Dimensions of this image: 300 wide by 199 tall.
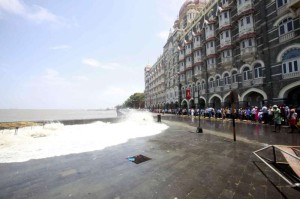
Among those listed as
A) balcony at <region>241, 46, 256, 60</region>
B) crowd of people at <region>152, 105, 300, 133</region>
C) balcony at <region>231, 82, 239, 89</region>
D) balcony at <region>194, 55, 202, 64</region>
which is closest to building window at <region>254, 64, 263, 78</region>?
balcony at <region>241, 46, 256, 60</region>

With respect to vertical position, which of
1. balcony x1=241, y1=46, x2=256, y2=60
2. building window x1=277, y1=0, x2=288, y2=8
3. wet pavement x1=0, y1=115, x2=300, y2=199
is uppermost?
building window x1=277, y1=0, x2=288, y2=8

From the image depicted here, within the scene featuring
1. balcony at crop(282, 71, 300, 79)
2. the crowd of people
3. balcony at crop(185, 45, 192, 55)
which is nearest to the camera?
the crowd of people

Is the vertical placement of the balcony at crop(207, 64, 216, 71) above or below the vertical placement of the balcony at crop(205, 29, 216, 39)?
below

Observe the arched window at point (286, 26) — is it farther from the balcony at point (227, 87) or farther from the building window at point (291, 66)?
the balcony at point (227, 87)

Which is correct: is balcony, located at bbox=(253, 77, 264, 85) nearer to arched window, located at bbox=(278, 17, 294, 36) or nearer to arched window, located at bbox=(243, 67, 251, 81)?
arched window, located at bbox=(243, 67, 251, 81)

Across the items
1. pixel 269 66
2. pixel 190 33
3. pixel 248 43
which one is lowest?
pixel 269 66

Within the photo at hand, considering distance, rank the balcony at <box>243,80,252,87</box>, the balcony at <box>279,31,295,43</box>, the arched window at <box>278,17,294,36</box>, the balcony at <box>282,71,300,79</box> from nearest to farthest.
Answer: the balcony at <box>282,71,300,79</box> < the balcony at <box>279,31,295,43</box> < the arched window at <box>278,17,294,36</box> < the balcony at <box>243,80,252,87</box>

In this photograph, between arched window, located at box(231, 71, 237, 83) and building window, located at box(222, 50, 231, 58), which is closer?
arched window, located at box(231, 71, 237, 83)

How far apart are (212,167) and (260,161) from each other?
1.78m

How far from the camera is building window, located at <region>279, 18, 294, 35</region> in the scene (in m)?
16.0

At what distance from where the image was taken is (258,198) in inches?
134

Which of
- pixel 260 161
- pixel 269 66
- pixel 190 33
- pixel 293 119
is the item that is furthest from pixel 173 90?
pixel 260 161

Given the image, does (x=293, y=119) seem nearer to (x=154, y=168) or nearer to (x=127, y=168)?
(x=154, y=168)

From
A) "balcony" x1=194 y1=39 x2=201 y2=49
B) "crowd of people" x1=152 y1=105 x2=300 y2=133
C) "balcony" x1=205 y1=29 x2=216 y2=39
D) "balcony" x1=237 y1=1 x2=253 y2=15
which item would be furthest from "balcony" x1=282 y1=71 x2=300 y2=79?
"balcony" x1=194 y1=39 x2=201 y2=49
